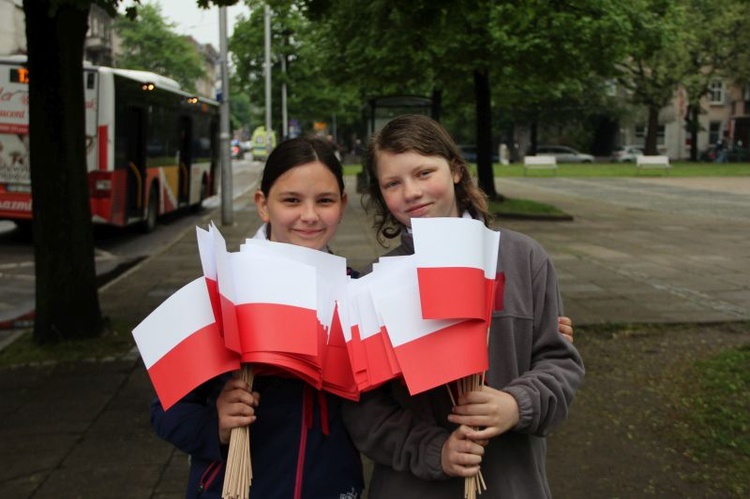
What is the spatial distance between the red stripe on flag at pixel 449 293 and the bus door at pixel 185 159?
18163 millimetres

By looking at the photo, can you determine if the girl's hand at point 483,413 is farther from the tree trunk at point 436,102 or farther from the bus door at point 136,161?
the tree trunk at point 436,102

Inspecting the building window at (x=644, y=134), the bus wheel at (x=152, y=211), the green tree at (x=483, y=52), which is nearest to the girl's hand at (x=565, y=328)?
the green tree at (x=483, y=52)

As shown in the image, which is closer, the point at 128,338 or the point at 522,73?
the point at 128,338

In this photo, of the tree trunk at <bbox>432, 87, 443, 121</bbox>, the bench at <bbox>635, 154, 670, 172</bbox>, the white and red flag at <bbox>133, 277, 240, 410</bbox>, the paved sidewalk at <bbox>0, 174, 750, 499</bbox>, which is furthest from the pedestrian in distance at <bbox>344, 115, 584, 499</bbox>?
the bench at <bbox>635, 154, 670, 172</bbox>

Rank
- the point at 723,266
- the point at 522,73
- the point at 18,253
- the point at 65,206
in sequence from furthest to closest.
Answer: the point at 522,73
the point at 18,253
the point at 723,266
the point at 65,206

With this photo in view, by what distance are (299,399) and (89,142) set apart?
13.3 m

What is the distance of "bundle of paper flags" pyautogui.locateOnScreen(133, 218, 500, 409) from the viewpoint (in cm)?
181

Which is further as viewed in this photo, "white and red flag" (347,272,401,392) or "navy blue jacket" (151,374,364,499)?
"navy blue jacket" (151,374,364,499)

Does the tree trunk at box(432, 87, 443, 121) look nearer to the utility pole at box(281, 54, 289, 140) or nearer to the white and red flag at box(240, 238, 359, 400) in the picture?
the white and red flag at box(240, 238, 359, 400)

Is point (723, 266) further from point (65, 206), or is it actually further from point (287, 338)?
point (287, 338)

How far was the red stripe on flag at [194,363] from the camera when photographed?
6.27ft

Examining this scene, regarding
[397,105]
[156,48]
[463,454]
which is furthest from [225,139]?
[156,48]

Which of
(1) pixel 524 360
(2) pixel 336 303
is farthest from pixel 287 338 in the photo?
(1) pixel 524 360

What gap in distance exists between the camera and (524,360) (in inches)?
82.4
